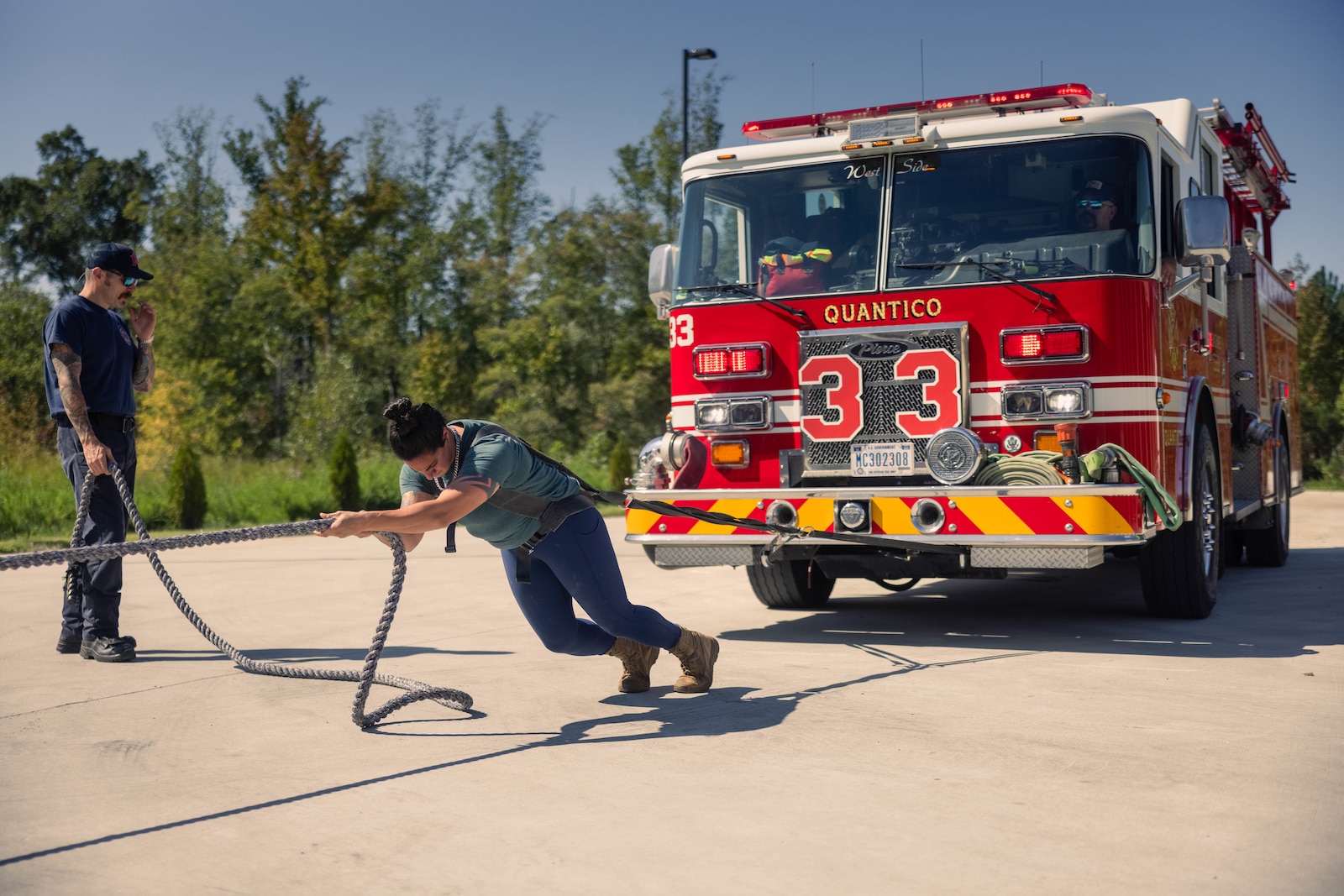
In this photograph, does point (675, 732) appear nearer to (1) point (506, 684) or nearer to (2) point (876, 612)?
(1) point (506, 684)

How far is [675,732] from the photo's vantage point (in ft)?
16.9

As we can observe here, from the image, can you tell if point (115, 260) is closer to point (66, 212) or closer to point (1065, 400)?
point (1065, 400)

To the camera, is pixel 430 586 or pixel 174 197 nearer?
pixel 430 586

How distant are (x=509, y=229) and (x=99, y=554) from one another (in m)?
43.4

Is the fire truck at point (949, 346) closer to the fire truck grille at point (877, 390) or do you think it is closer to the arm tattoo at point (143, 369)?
the fire truck grille at point (877, 390)

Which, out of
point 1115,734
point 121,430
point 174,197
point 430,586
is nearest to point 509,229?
point 174,197

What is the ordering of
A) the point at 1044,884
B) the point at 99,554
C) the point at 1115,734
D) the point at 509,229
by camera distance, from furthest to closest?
the point at 509,229, the point at 1115,734, the point at 99,554, the point at 1044,884

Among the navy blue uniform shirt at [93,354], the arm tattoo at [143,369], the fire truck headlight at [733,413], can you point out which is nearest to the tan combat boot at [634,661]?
the fire truck headlight at [733,413]

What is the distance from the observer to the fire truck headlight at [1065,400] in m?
7.02

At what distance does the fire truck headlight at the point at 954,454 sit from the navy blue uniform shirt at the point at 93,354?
4.38m

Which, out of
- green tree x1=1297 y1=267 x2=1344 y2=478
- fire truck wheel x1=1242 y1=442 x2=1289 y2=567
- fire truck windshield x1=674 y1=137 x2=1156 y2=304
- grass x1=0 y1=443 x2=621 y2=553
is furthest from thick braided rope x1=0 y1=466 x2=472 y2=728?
green tree x1=1297 y1=267 x2=1344 y2=478

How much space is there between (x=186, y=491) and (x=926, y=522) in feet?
48.7

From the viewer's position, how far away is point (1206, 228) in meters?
7.11

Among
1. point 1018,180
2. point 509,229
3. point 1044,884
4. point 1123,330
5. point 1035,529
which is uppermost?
point 509,229
